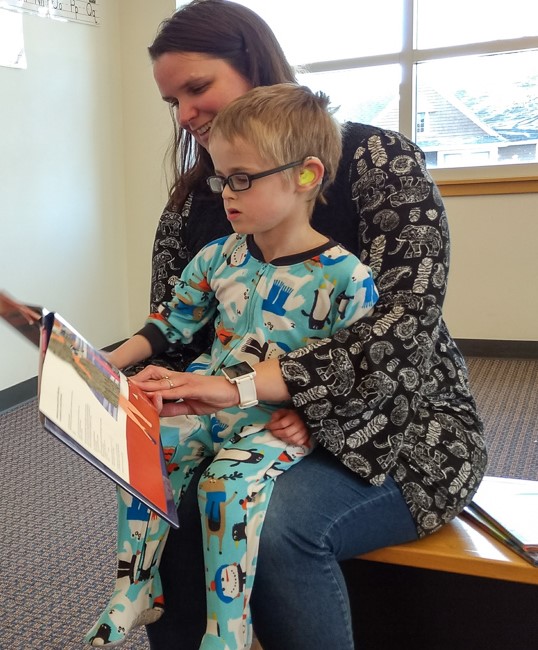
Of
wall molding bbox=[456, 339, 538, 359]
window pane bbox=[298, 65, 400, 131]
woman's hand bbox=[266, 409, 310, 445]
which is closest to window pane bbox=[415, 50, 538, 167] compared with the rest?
window pane bbox=[298, 65, 400, 131]

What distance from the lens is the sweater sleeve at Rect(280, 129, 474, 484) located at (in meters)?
0.90

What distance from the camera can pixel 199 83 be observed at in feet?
3.71

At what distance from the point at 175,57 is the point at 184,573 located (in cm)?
77

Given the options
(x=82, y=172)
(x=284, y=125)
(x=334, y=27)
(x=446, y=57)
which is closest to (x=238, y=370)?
(x=284, y=125)

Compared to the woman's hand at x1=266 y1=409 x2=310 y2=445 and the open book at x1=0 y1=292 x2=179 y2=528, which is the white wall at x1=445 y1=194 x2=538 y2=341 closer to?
the woman's hand at x1=266 y1=409 x2=310 y2=445

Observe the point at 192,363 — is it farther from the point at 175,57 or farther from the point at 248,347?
the point at 175,57

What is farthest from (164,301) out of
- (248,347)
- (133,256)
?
(133,256)

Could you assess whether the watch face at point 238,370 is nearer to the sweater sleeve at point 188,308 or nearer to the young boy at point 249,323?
the young boy at point 249,323

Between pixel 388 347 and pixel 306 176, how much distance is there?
10.5 inches

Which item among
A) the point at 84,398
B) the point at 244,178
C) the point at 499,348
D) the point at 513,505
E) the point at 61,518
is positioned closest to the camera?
the point at 84,398

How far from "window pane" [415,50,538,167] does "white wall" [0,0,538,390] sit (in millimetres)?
225

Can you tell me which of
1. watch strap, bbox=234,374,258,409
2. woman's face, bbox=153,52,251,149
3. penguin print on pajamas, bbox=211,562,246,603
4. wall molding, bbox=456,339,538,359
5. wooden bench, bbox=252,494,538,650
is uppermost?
woman's face, bbox=153,52,251,149

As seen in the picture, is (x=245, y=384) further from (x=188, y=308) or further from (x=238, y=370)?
(x=188, y=308)

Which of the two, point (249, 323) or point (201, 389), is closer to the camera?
point (201, 389)
